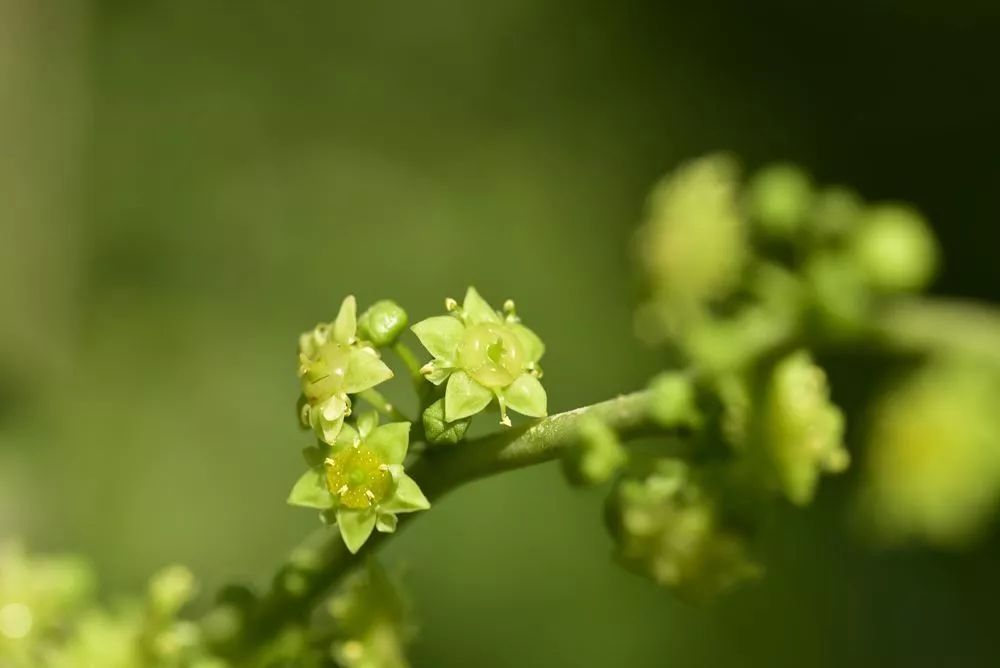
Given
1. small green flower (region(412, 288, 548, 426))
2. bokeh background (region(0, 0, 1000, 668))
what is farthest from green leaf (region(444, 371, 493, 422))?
bokeh background (region(0, 0, 1000, 668))

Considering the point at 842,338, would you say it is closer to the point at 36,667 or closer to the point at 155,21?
the point at 36,667

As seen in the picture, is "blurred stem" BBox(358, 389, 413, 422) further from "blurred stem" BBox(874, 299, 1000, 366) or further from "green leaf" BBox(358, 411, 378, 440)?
"blurred stem" BBox(874, 299, 1000, 366)

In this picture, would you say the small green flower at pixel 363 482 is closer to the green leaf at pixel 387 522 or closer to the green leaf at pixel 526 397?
the green leaf at pixel 387 522

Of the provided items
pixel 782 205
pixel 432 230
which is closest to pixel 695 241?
pixel 782 205

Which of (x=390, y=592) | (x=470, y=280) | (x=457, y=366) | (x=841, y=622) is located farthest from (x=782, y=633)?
(x=457, y=366)

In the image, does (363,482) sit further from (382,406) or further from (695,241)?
(695,241)
